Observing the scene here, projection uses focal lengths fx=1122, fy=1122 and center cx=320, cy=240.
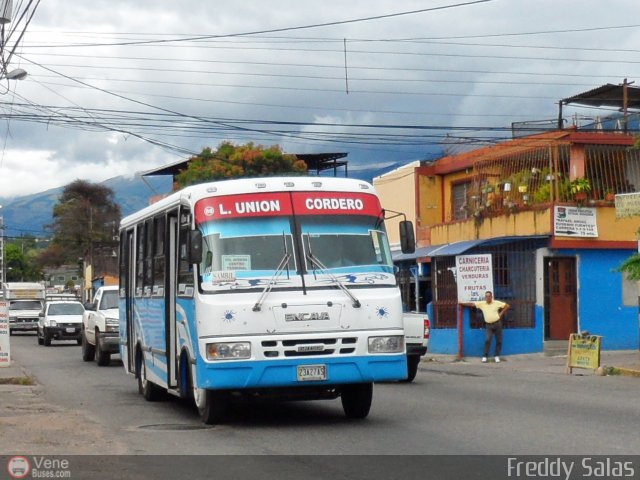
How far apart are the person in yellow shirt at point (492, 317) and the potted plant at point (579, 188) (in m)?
4.52

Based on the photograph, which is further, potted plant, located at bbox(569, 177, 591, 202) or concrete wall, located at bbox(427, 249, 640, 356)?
concrete wall, located at bbox(427, 249, 640, 356)

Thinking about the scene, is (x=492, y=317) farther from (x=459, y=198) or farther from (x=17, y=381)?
(x=17, y=381)

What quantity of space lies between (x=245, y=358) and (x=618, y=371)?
1318cm

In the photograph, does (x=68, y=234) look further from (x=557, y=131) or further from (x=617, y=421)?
(x=617, y=421)

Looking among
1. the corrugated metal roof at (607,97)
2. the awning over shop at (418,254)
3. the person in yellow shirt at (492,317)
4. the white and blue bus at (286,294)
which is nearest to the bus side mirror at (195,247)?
the white and blue bus at (286,294)

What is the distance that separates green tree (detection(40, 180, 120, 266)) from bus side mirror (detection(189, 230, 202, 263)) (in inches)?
3291

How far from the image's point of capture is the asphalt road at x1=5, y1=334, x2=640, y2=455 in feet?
38.6

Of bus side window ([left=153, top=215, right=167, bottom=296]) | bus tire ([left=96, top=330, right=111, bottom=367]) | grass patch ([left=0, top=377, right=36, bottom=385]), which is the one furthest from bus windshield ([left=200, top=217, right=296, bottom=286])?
bus tire ([left=96, top=330, right=111, bottom=367])

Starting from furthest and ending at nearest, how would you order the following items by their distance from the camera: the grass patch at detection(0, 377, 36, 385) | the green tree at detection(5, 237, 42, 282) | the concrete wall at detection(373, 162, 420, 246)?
the green tree at detection(5, 237, 42, 282) → the concrete wall at detection(373, 162, 420, 246) → the grass patch at detection(0, 377, 36, 385)

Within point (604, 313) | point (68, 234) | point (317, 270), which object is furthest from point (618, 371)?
point (68, 234)

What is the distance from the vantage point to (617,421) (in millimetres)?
14016

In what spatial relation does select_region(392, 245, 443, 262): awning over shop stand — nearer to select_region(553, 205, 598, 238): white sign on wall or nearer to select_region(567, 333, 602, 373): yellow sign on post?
select_region(553, 205, 598, 238): white sign on wall

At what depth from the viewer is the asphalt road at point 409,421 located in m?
11.8

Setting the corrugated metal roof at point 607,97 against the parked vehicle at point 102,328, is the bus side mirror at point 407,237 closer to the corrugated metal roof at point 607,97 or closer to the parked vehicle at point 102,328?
the parked vehicle at point 102,328
